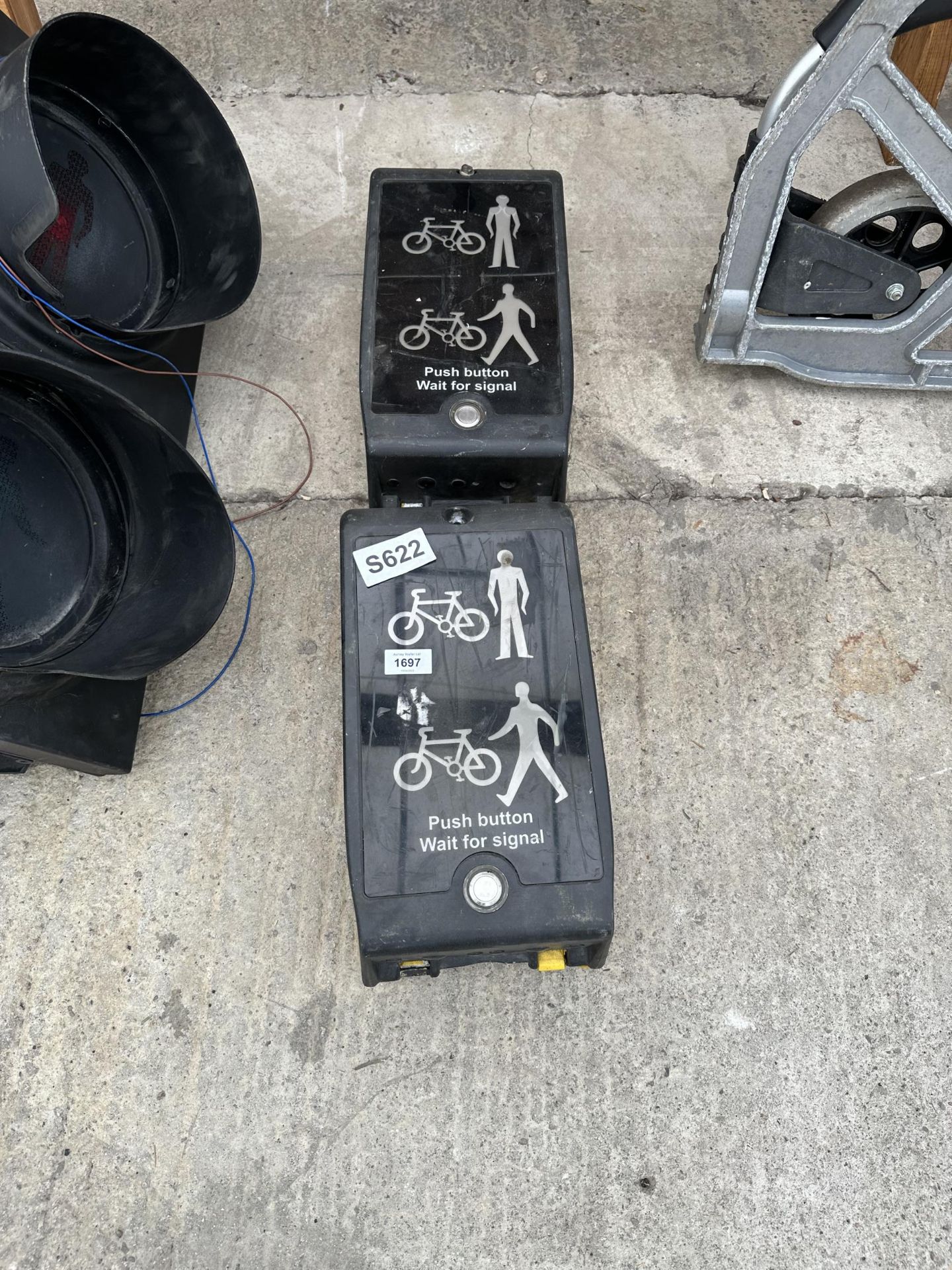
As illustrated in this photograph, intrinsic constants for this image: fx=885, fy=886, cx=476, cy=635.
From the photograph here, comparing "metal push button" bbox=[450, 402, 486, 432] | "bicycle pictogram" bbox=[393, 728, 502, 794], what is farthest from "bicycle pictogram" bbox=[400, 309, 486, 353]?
"bicycle pictogram" bbox=[393, 728, 502, 794]

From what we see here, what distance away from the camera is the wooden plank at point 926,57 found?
6.51 feet

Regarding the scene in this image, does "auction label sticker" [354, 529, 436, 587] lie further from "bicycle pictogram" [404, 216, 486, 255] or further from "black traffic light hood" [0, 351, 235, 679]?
"bicycle pictogram" [404, 216, 486, 255]

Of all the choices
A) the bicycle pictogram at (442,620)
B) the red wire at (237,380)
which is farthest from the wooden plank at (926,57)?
the bicycle pictogram at (442,620)

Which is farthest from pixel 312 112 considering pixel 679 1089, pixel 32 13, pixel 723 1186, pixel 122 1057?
pixel 723 1186

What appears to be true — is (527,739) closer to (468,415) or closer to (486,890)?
(486,890)

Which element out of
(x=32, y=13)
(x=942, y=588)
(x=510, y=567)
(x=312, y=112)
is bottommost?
(x=942, y=588)

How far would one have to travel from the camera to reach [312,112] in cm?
221

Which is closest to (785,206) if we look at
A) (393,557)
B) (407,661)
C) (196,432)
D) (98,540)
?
(393,557)

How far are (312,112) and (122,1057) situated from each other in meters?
2.13

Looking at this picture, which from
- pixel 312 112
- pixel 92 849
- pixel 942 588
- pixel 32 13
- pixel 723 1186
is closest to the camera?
pixel 723 1186

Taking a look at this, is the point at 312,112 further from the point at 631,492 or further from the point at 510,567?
the point at 510,567

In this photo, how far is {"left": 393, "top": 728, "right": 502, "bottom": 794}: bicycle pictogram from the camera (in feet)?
4.03

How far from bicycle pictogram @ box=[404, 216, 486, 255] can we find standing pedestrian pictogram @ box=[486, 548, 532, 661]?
2.12 feet

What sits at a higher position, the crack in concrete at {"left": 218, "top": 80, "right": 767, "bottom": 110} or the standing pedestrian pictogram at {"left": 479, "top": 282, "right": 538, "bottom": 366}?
the crack in concrete at {"left": 218, "top": 80, "right": 767, "bottom": 110}
